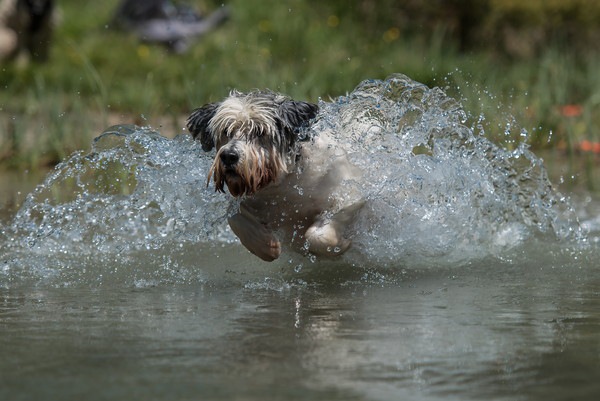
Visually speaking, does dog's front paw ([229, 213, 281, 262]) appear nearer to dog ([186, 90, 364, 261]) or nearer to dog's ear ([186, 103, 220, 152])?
dog ([186, 90, 364, 261])

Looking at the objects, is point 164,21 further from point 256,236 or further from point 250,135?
point 250,135

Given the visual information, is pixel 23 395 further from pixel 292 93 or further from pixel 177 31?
pixel 177 31

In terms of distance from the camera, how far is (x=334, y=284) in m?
5.71

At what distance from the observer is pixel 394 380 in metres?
3.64

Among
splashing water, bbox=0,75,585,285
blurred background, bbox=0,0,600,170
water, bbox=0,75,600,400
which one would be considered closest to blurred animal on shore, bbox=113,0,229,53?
blurred background, bbox=0,0,600,170

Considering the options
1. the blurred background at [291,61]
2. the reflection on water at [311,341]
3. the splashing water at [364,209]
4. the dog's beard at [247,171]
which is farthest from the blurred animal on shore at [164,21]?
the reflection on water at [311,341]

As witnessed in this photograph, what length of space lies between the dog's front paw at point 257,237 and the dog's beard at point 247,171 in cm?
28

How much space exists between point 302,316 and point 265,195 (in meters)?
1.29

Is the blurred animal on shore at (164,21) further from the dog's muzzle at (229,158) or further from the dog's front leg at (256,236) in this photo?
the dog's muzzle at (229,158)

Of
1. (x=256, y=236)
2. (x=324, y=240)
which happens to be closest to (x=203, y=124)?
(x=256, y=236)

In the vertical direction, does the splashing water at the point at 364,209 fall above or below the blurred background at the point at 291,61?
below

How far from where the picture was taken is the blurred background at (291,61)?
9.23 metres

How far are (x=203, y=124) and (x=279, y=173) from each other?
46cm

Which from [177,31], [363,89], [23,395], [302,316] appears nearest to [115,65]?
[177,31]
